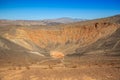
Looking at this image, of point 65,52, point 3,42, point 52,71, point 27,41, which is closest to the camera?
point 52,71

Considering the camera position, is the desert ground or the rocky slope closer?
the desert ground

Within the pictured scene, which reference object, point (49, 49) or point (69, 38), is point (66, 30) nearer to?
point (69, 38)

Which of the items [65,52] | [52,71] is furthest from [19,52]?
[52,71]

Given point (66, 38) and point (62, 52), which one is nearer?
point (62, 52)

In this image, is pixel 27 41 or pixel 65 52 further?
pixel 27 41

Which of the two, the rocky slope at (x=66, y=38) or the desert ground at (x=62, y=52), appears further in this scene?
the rocky slope at (x=66, y=38)

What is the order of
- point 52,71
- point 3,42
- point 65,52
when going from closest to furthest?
point 52,71 → point 3,42 → point 65,52

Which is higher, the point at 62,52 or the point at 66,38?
the point at 66,38

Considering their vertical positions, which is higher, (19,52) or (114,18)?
(114,18)

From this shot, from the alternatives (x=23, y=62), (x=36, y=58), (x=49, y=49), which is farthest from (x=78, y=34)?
(x=23, y=62)
